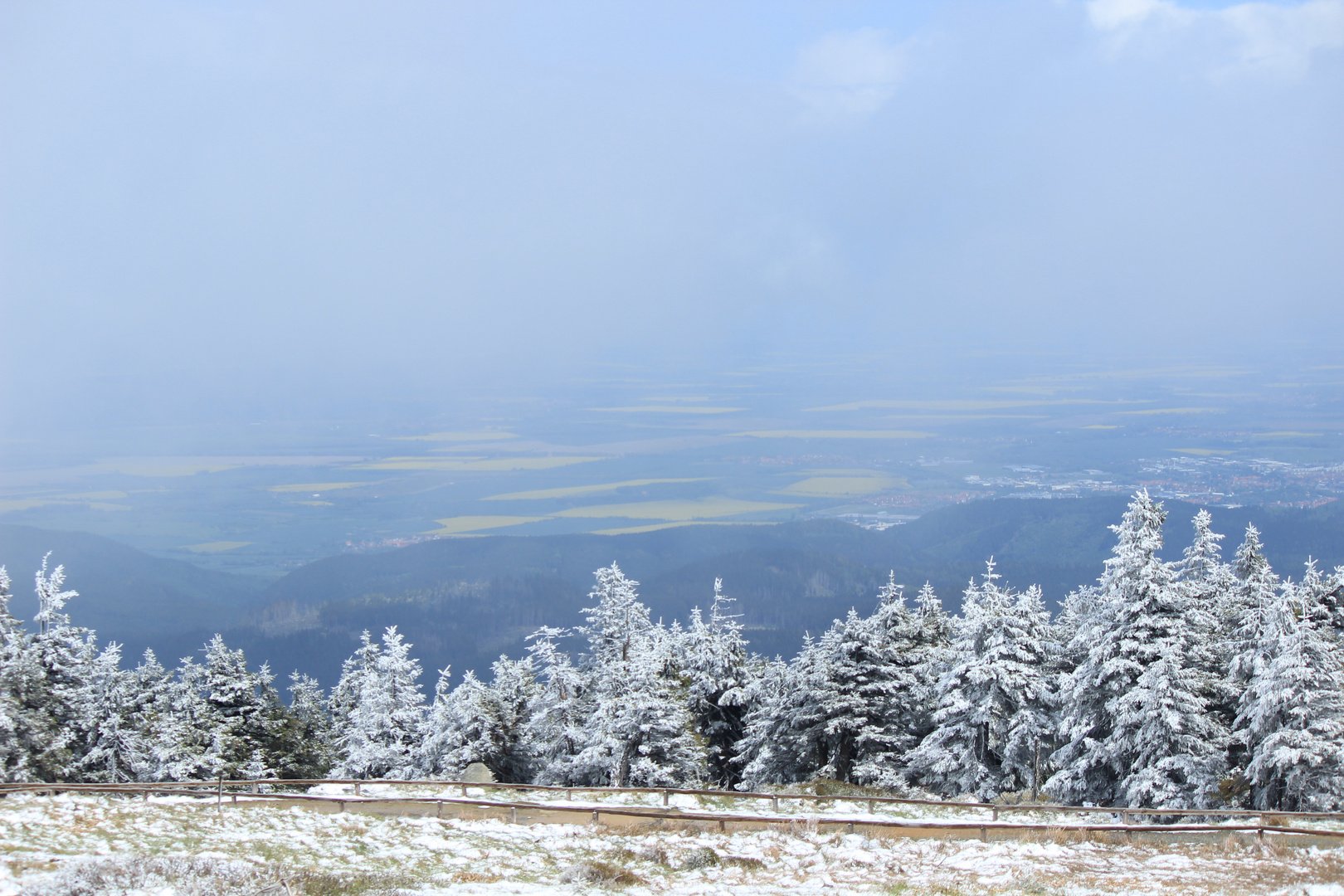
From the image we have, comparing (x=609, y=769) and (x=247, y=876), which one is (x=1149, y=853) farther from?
(x=609, y=769)

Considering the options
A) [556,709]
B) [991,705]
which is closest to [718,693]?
[556,709]

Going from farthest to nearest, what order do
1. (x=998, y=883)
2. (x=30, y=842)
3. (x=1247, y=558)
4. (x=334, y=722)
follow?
1. (x=334, y=722)
2. (x=1247, y=558)
3. (x=30, y=842)
4. (x=998, y=883)

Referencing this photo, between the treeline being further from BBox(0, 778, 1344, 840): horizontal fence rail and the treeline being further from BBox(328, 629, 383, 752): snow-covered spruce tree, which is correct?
BBox(0, 778, 1344, 840): horizontal fence rail

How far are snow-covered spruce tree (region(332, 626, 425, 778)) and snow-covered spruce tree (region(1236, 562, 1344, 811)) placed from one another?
37.0m

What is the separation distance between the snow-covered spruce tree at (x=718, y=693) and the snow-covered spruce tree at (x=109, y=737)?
86.5 ft

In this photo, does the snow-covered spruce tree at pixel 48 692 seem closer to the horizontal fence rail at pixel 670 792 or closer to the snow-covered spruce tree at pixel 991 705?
the horizontal fence rail at pixel 670 792

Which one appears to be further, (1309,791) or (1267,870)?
(1309,791)

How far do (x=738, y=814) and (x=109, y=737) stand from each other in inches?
1341

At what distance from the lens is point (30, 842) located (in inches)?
674

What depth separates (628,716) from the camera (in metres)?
35.8

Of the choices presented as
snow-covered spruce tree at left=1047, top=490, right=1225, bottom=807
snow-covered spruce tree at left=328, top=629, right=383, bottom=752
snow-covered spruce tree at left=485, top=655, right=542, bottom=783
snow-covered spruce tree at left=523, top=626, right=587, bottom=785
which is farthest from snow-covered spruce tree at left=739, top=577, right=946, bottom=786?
snow-covered spruce tree at left=328, top=629, right=383, bottom=752

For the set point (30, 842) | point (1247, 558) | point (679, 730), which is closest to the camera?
point (30, 842)

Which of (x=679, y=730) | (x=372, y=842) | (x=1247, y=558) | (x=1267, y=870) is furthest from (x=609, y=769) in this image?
(x=1247, y=558)

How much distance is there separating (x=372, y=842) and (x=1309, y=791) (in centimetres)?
2535
